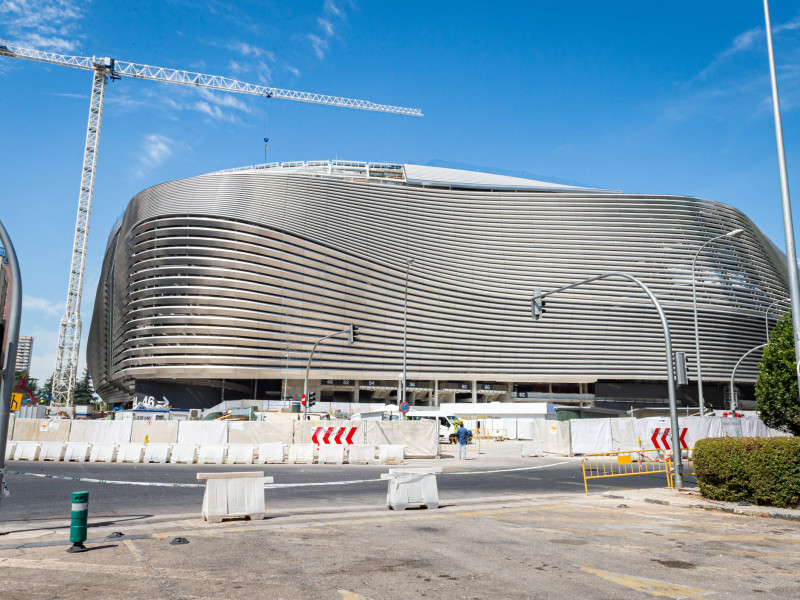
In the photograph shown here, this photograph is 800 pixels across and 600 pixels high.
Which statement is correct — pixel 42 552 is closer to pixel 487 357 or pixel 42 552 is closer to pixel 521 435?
pixel 521 435

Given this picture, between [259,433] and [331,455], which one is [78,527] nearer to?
[331,455]

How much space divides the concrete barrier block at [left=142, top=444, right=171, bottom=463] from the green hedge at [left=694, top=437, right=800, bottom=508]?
1849 centimetres

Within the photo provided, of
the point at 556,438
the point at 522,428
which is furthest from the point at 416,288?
the point at 556,438

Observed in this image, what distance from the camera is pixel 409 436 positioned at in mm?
27375

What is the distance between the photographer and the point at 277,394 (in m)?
82.8

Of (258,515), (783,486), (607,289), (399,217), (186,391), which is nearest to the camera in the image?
(258,515)

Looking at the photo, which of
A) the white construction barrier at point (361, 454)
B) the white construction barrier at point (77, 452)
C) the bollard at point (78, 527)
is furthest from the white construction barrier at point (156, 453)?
the bollard at point (78, 527)

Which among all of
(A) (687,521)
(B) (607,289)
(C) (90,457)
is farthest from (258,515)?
(B) (607,289)

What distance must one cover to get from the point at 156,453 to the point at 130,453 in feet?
3.27

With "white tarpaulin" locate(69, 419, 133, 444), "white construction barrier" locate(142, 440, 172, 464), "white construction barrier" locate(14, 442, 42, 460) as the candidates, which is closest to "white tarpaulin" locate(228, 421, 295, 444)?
"white construction barrier" locate(142, 440, 172, 464)

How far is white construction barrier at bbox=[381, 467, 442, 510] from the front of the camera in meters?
12.4

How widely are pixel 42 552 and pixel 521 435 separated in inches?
1671

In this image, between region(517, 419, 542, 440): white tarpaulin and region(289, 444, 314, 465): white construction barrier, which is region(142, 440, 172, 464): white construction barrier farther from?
region(517, 419, 542, 440): white tarpaulin

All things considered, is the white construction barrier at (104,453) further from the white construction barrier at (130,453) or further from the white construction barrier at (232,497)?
the white construction barrier at (232,497)
